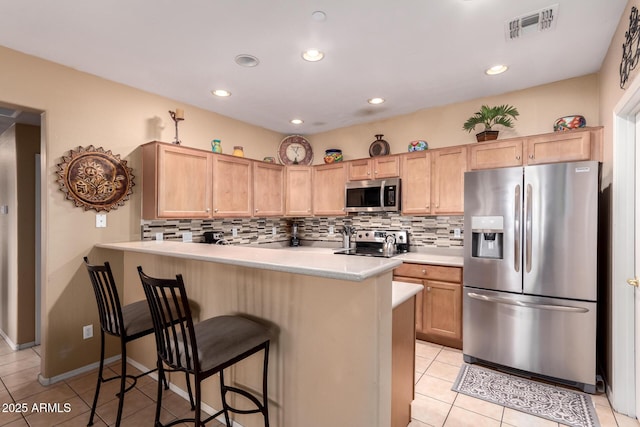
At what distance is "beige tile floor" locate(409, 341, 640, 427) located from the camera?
203 centimetres

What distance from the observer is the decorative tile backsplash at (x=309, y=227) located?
3451 mm

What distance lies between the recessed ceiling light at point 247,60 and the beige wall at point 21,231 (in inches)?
99.4

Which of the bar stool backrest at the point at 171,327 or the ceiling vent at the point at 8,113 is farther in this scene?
the ceiling vent at the point at 8,113

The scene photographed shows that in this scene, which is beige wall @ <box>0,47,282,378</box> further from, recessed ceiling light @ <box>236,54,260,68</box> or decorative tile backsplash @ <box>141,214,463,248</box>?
recessed ceiling light @ <box>236,54,260,68</box>

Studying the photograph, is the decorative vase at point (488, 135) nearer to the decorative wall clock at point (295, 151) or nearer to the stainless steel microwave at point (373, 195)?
the stainless steel microwave at point (373, 195)

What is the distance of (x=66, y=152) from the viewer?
8.64ft

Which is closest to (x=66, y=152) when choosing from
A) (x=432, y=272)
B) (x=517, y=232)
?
(x=432, y=272)

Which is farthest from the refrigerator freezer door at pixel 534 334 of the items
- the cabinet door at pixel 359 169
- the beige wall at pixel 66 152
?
the beige wall at pixel 66 152

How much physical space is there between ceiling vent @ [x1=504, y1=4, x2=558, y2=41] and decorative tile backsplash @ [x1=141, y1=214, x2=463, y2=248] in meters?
1.95

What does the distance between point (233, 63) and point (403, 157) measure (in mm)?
2168

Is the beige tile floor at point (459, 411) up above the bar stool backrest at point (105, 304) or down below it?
below

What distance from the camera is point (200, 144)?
368 centimetres

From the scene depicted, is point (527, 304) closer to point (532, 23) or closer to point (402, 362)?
point (402, 362)

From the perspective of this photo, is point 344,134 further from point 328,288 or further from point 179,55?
point 328,288
